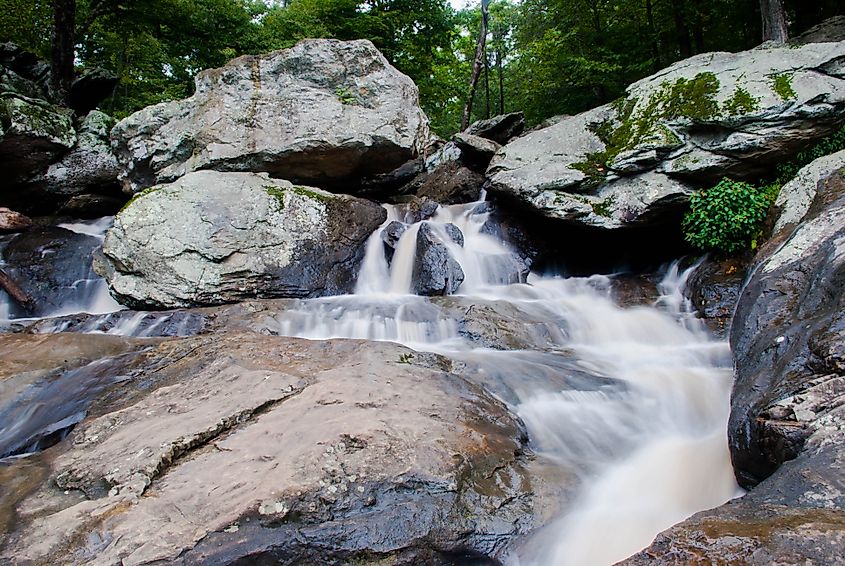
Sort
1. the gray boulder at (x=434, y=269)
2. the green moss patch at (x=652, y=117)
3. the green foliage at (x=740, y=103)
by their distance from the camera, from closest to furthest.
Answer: the green foliage at (x=740, y=103)
the green moss patch at (x=652, y=117)
the gray boulder at (x=434, y=269)

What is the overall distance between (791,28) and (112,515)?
1799 centimetres

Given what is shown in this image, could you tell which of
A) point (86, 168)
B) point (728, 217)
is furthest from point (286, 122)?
point (728, 217)

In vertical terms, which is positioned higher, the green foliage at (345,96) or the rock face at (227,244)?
the green foliage at (345,96)

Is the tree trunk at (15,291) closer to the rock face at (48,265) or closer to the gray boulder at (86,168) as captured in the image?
the rock face at (48,265)

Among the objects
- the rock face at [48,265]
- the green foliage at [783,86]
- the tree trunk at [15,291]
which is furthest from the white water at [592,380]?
the tree trunk at [15,291]

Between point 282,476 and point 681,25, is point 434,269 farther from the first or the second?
point 681,25

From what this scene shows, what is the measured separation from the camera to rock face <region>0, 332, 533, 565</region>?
89.1 inches

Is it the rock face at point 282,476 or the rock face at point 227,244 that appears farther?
the rock face at point 227,244

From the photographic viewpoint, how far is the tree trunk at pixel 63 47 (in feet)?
37.7

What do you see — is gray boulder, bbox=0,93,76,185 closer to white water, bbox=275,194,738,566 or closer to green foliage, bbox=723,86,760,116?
white water, bbox=275,194,738,566

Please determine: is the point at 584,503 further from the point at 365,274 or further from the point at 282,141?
the point at 282,141

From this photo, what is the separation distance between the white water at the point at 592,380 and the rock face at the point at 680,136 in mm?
1331

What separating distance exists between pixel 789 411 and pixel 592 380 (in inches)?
81.1

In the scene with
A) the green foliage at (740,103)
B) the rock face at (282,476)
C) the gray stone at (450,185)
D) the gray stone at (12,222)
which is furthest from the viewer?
the gray stone at (450,185)
